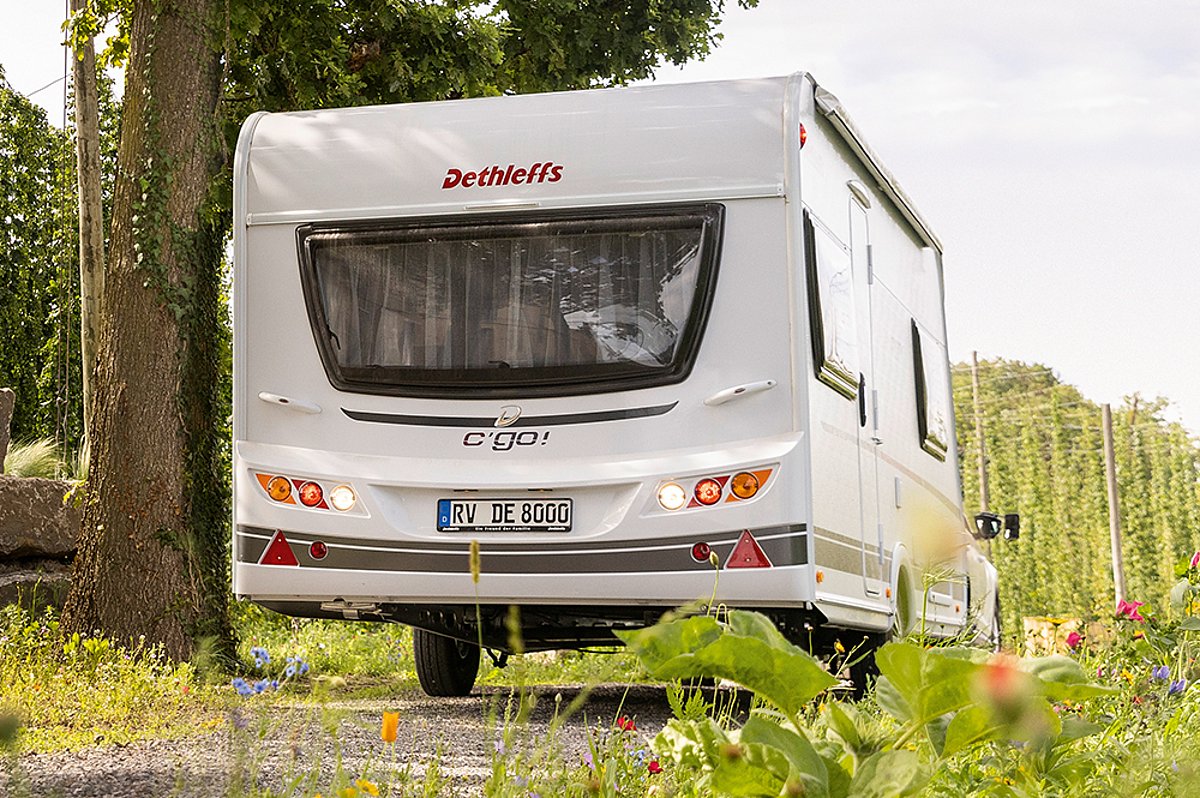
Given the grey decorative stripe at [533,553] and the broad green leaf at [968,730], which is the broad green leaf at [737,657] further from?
the grey decorative stripe at [533,553]

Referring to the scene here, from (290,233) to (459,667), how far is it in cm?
299

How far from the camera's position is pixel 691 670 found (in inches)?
92.9

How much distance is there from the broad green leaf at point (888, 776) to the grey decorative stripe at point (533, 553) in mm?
4499

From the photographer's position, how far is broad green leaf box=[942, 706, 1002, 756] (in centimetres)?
238

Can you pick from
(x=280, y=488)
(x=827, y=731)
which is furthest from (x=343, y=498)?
(x=827, y=731)

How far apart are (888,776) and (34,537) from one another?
10.6m

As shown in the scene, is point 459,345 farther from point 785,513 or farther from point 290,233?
point 785,513

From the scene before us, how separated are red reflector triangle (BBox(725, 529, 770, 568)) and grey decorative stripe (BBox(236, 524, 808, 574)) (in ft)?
0.07

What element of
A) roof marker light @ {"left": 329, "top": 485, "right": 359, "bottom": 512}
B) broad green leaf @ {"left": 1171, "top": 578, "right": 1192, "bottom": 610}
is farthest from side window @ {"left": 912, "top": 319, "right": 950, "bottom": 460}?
broad green leaf @ {"left": 1171, "top": 578, "right": 1192, "bottom": 610}

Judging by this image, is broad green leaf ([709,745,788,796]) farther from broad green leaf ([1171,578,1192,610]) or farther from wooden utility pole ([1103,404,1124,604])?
wooden utility pole ([1103,404,1124,604])

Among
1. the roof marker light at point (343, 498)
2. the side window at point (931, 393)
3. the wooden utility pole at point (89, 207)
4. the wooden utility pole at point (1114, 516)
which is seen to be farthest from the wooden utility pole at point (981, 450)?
the roof marker light at point (343, 498)

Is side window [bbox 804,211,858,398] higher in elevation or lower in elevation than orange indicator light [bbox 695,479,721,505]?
higher

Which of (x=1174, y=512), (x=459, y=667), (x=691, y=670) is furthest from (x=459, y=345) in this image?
(x=1174, y=512)

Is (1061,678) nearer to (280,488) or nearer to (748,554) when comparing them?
(748,554)
